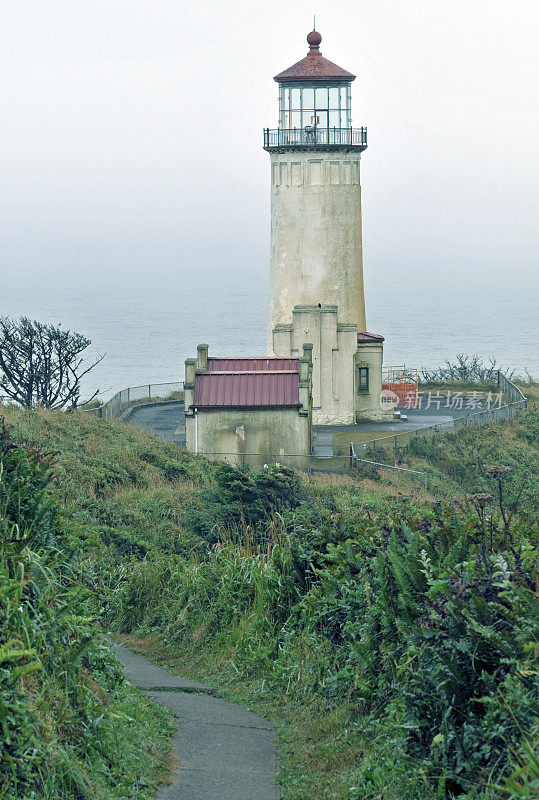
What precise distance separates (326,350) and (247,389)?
10428 millimetres

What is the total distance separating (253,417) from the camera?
26.5 m

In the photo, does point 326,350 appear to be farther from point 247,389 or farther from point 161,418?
point 247,389

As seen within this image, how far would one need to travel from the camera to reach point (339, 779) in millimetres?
6887

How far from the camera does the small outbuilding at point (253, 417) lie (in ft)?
86.7

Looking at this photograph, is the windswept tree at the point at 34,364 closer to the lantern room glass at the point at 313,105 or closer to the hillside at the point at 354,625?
the lantern room glass at the point at 313,105

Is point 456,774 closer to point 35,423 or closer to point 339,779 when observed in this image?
point 339,779

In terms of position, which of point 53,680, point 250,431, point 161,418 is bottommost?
point 53,680

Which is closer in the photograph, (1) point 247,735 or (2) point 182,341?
(1) point 247,735

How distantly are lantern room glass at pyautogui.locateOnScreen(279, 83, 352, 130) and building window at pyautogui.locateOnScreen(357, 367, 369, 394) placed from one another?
8.78 meters

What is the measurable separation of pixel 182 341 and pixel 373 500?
364 feet

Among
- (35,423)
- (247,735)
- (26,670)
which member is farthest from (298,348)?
(26,670)

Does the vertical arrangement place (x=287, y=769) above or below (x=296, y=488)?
below

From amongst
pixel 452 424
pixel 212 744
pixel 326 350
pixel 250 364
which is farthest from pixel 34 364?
pixel 212 744

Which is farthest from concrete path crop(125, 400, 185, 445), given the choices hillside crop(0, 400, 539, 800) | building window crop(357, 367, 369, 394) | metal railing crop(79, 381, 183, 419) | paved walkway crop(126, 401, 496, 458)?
hillside crop(0, 400, 539, 800)
